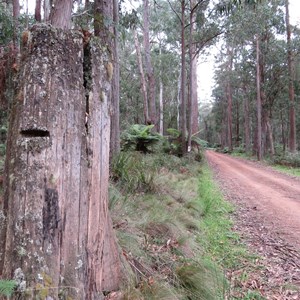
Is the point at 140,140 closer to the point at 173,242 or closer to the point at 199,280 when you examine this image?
the point at 173,242

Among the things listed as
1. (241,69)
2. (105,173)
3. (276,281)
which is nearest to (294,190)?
(276,281)

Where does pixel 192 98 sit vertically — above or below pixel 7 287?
above

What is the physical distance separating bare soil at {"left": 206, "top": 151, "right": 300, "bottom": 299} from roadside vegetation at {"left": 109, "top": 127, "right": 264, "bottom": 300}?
198 millimetres

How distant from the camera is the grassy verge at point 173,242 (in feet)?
9.91

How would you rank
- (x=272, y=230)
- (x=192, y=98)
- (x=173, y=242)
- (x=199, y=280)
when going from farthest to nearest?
1. (x=192, y=98)
2. (x=272, y=230)
3. (x=173, y=242)
4. (x=199, y=280)

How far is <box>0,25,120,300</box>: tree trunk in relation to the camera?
1921 mm

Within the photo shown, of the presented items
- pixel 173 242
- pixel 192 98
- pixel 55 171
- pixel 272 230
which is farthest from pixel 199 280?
pixel 192 98

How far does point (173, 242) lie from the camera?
4.12 m

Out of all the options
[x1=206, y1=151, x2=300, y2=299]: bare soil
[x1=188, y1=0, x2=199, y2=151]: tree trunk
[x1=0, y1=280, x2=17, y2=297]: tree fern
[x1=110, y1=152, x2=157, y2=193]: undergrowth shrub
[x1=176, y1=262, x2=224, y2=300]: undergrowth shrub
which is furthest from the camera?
[x1=188, y1=0, x2=199, y2=151]: tree trunk

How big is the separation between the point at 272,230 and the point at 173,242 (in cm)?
237

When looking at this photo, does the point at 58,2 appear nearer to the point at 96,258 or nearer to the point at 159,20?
the point at 96,258

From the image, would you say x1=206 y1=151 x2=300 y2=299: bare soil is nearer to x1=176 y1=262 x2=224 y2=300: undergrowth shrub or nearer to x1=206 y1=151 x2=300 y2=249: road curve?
x1=206 y1=151 x2=300 y2=249: road curve

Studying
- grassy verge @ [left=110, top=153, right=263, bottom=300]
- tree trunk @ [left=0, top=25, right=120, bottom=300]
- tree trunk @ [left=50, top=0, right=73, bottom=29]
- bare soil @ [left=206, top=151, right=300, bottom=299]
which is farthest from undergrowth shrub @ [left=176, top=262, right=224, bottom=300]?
tree trunk @ [left=50, top=0, right=73, bottom=29]

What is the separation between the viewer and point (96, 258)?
226 cm
